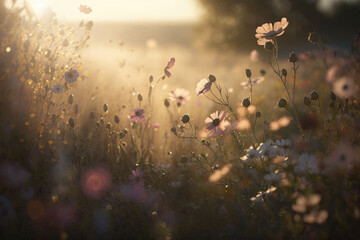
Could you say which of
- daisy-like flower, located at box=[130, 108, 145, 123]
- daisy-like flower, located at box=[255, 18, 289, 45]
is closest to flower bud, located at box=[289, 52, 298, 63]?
daisy-like flower, located at box=[255, 18, 289, 45]

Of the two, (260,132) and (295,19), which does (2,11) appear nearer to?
(260,132)

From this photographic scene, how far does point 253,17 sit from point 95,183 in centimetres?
1241

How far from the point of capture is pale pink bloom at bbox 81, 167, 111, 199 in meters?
2.09

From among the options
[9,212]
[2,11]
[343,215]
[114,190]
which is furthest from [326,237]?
[2,11]

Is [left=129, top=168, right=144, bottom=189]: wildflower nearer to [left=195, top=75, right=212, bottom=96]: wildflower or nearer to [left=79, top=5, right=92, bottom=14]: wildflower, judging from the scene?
[left=195, top=75, right=212, bottom=96]: wildflower

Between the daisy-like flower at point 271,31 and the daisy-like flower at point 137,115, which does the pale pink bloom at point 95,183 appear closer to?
the daisy-like flower at point 137,115

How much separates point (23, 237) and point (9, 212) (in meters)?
0.14

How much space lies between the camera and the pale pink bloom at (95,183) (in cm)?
209

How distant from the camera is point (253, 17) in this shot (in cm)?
1342

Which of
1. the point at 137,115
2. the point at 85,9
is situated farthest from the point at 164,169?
the point at 85,9

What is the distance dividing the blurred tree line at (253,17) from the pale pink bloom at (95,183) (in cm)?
1158

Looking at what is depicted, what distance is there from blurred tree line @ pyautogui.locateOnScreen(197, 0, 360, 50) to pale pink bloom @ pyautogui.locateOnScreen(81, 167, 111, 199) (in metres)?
11.6

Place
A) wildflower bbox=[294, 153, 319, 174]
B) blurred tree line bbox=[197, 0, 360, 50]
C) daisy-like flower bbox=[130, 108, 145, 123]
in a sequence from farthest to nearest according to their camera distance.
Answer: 1. blurred tree line bbox=[197, 0, 360, 50]
2. daisy-like flower bbox=[130, 108, 145, 123]
3. wildflower bbox=[294, 153, 319, 174]

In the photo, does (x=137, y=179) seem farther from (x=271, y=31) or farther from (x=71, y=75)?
(x=271, y=31)
